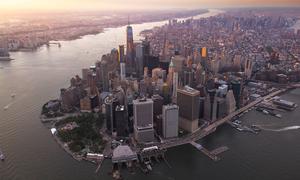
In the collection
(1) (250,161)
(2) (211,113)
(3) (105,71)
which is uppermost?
(3) (105,71)

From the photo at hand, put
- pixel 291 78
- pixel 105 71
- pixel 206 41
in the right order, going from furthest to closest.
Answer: pixel 206 41, pixel 291 78, pixel 105 71

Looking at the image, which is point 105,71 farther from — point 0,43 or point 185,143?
point 0,43

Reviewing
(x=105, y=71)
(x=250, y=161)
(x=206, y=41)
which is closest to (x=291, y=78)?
(x=250, y=161)

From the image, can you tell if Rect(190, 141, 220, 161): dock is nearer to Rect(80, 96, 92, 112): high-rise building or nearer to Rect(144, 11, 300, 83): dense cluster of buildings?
Rect(80, 96, 92, 112): high-rise building

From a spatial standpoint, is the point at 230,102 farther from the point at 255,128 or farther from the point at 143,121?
the point at 143,121

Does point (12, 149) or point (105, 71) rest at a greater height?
point (105, 71)

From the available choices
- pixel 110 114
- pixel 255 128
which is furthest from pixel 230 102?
pixel 110 114
